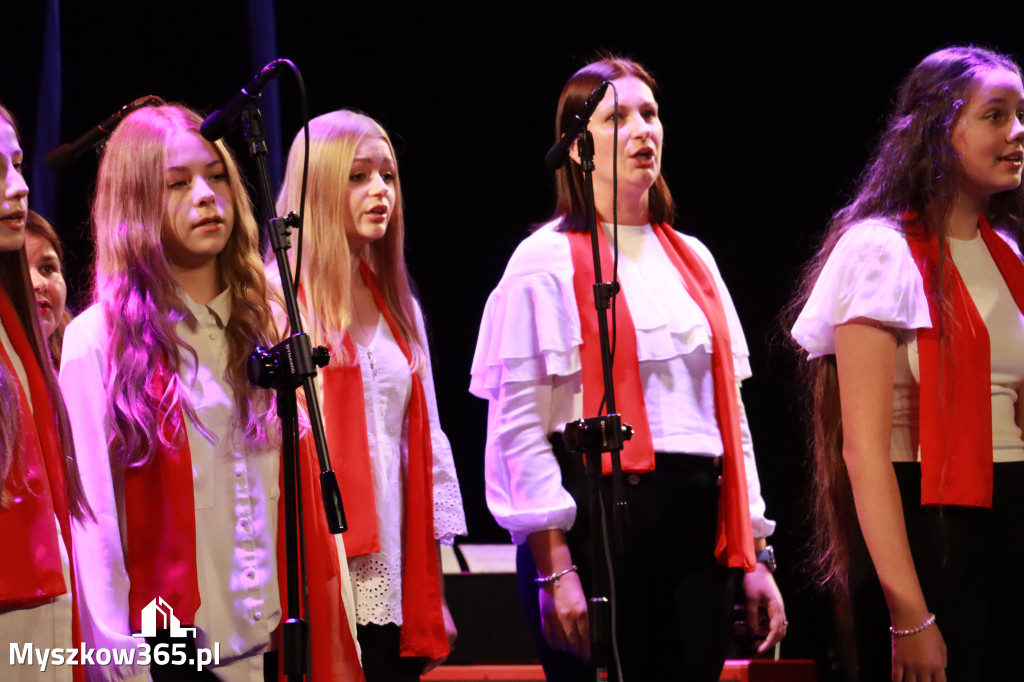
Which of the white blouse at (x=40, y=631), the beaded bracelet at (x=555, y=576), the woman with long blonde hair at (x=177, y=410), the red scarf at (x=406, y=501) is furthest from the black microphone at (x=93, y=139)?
the beaded bracelet at (x=555, y=576)

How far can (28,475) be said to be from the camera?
1708mm

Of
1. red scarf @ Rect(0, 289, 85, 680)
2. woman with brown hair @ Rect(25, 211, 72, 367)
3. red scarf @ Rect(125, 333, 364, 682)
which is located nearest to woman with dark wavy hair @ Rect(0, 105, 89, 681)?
red scarf @ Rect(0, 289, 85, 680)

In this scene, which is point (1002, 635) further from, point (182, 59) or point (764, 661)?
point (182, 59)

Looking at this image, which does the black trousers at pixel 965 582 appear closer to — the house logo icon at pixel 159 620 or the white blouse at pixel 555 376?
the white blouse at pixel 555 376

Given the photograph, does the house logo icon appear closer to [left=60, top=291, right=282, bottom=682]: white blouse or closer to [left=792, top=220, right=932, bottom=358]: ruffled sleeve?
[left=60, top=291, right=282, bottom=682]: white blouse

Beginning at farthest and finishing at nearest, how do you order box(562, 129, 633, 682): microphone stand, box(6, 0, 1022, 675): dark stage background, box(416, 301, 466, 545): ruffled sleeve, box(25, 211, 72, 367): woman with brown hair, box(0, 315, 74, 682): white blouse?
box(6, 0, 1022, 675): dark stage background < box(25, 211, 72, 367): woman with brown hair < box(416, 301, 466, 545): ruffled sleeve < box(562, 129, 633, 682): microphone stand < box(0, 315, 74, 682): white blouse

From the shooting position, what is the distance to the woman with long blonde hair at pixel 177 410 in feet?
6.13

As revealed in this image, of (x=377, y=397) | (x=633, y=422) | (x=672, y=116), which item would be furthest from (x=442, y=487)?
(x=672, y=116)

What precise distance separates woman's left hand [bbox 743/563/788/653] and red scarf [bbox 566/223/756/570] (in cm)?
15

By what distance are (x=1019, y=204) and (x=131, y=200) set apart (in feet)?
6.65

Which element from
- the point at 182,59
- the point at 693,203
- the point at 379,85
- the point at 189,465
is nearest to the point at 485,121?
the point at 379,85

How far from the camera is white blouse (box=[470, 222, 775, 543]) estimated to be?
2322 mm

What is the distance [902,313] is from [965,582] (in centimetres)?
55

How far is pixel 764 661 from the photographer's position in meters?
3.38
